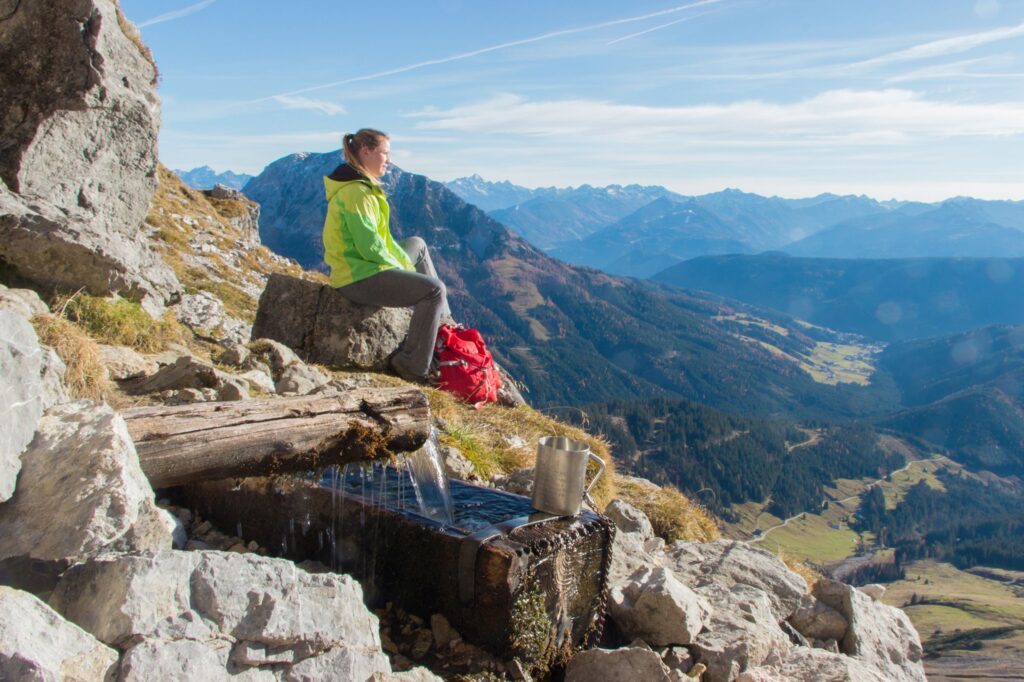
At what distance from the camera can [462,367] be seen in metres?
12.5

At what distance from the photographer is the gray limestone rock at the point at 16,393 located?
136 inches

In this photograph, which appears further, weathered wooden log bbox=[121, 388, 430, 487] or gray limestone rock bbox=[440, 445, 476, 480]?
gray limestone rock bbox=[440, 445, 476, 480]

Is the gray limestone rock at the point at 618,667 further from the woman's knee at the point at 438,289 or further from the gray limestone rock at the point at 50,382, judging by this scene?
the woman's knee at the point at 438,289

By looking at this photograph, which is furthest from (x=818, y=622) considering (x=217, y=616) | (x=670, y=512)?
(x=217, y=616)

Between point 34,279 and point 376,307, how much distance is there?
5.25 m

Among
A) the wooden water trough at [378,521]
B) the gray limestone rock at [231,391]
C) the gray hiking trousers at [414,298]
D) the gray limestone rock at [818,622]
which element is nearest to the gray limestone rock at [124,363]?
the gray limestone rock at [231,391]

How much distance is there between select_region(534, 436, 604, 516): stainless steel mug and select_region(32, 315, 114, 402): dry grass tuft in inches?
164

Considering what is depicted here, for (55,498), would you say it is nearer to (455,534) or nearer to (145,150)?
(455,534)

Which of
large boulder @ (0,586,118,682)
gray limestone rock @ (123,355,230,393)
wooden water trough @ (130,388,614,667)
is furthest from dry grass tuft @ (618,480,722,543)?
large boulder @ (0,586,118,682)

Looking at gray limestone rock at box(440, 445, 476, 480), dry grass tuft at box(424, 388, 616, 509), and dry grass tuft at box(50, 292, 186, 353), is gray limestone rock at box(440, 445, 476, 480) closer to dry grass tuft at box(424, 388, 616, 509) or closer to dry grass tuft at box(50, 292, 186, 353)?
dry grass tuft at box(424, 388, 616, 509)

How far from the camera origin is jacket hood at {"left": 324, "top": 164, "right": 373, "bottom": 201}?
1052 centimetres

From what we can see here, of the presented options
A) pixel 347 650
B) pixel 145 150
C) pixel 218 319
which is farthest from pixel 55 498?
pixel 218 319

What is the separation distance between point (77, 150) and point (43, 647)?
10.5m

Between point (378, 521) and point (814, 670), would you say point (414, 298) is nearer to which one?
point (378, 521)
